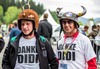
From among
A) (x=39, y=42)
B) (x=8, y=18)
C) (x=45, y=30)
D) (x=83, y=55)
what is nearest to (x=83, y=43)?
(x=83, y=55)

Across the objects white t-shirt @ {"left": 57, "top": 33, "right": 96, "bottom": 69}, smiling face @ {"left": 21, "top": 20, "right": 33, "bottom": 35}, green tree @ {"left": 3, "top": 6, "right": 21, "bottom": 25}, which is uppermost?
green tree @ {"left": 3, "top": 6, "right": 21, "bottom": 25}

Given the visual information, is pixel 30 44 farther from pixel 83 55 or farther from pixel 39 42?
pixel 83 55

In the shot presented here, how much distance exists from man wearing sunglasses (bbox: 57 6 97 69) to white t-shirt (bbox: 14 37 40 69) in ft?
1.06

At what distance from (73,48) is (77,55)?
10cm

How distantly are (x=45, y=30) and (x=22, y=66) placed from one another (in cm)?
751

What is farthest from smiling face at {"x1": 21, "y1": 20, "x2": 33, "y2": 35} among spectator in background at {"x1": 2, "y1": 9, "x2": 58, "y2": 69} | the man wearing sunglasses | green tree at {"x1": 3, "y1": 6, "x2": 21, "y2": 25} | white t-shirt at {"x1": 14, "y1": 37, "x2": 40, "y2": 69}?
green tree at {"x1": 3, "y1": 6, "x2": 21, "y2": 25}

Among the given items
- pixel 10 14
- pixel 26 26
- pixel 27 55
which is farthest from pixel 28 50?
pixel 10 14

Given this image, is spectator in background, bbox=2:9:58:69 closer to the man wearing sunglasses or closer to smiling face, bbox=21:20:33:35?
smiling face, bbox=21:20:33:35

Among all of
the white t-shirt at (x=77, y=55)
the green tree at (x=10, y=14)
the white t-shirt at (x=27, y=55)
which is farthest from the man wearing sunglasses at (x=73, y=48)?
the green tree at (x=10, y=14)

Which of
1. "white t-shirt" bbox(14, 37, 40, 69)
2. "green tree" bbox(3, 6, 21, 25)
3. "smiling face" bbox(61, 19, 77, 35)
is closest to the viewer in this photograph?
"white t-shirt" bbox(14, 37, 40, 69)

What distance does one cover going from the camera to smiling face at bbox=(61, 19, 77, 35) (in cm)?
423

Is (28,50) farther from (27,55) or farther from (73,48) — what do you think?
(73,48)

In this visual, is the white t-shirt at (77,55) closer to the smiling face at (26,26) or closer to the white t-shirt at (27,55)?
the white t-shirt at (27,55)

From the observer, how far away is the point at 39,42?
4.21 m
